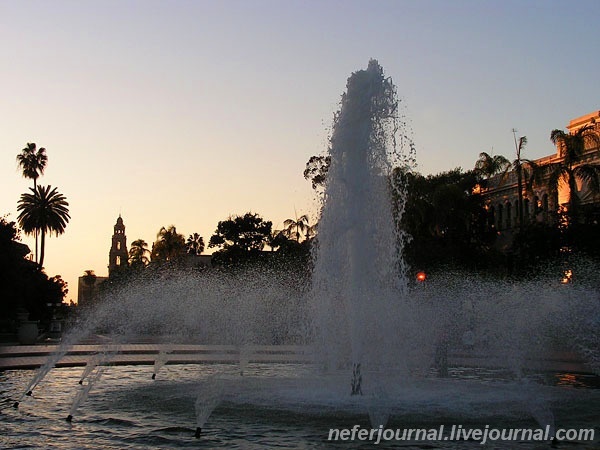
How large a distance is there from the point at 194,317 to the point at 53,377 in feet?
57.7

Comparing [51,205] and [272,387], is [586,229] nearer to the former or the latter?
[272,387]

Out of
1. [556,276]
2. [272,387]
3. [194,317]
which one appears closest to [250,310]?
[194,317]

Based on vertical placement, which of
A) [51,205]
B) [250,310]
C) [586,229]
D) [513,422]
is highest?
[51,205]


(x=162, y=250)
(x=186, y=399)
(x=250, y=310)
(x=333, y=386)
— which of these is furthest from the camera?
(x=162, y=250)

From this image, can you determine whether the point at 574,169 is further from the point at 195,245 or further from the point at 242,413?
the point at 195,245

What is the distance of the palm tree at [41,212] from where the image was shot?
79750 millimetres

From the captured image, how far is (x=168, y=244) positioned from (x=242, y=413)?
3796 inches

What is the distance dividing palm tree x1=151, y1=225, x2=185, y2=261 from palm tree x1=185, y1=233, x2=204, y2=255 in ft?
36.8

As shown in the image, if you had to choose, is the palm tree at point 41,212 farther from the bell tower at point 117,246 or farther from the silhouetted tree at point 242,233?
the bell tower at point 117,246

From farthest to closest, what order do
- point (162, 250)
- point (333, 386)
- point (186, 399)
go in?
point (162, 250)
point (333, 386)
point (186, 399)

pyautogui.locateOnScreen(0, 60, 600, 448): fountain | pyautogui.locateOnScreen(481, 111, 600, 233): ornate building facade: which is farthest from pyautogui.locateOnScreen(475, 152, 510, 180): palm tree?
pyautogui.locateOnScreen(0, 60, 600, 448): fountain

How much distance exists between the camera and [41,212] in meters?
79.8

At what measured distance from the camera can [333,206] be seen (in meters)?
16.5

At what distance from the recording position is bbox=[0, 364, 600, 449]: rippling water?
10828 mm
